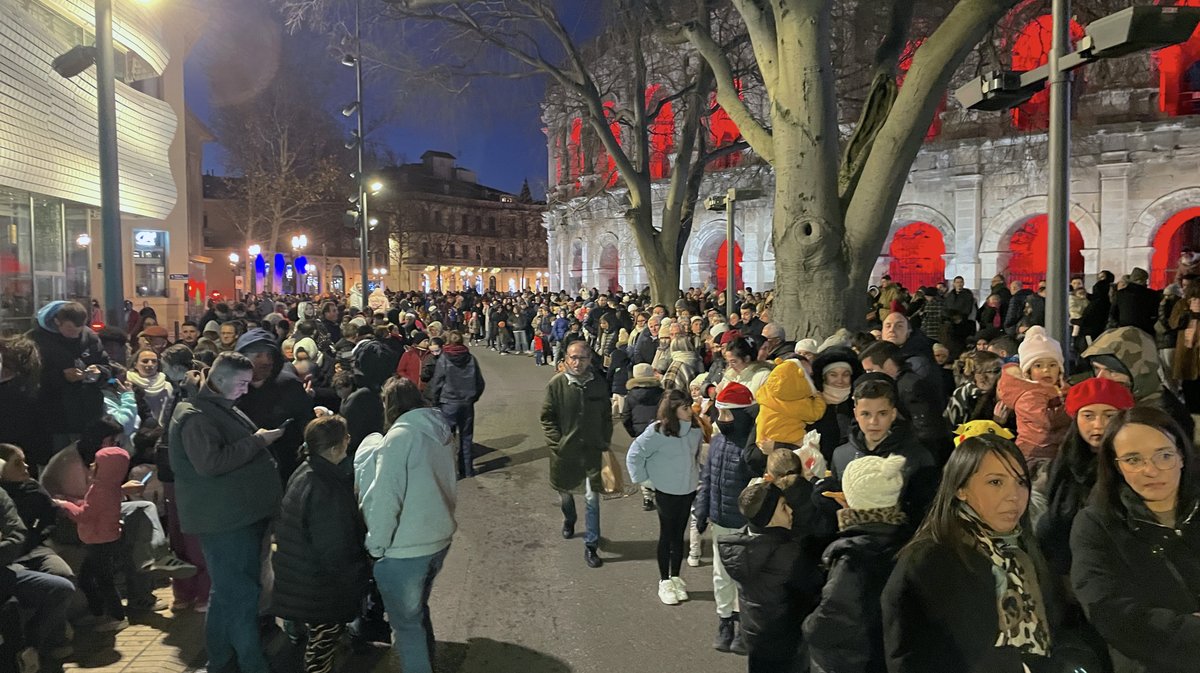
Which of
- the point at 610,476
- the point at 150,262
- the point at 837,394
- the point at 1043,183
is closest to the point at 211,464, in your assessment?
the point at 610,476

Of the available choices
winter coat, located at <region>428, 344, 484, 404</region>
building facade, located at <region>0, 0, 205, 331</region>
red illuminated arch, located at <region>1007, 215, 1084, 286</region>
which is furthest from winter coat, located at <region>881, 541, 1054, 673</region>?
red illuminated arch, located at <region>1007, 215, 1084, 286</region>

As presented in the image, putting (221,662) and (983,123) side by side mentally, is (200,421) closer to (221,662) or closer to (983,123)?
(221,662)

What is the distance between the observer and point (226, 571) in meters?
4.12

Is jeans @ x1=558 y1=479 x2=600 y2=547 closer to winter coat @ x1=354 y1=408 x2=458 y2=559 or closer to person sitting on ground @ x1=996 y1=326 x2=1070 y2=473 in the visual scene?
winter coat @ x1=354 y1=408 x2=458 y2=559

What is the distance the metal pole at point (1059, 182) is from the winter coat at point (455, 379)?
5.87 meters

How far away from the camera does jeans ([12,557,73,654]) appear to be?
405cm

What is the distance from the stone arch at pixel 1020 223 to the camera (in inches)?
941

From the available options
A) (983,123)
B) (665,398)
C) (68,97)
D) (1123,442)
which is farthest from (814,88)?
(983,123)

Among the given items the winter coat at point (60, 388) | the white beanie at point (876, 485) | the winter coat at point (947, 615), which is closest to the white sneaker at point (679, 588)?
the white beanie at point (876, 485)

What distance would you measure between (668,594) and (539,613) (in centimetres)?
89

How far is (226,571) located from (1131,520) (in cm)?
417

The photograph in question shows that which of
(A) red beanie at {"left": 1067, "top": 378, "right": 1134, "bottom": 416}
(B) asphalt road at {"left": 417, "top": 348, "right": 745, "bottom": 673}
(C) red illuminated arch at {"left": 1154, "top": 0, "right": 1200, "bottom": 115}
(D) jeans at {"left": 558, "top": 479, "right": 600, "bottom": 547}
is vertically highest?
(C) red illuminated arch at {"left": 1154, "top": 0, "right": 1200, "bottom": 115}

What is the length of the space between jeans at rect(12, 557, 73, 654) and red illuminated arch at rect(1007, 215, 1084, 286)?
1083 inches

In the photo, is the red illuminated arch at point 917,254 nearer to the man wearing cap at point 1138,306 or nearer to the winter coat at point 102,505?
the man wearing cap at point 1138,306
